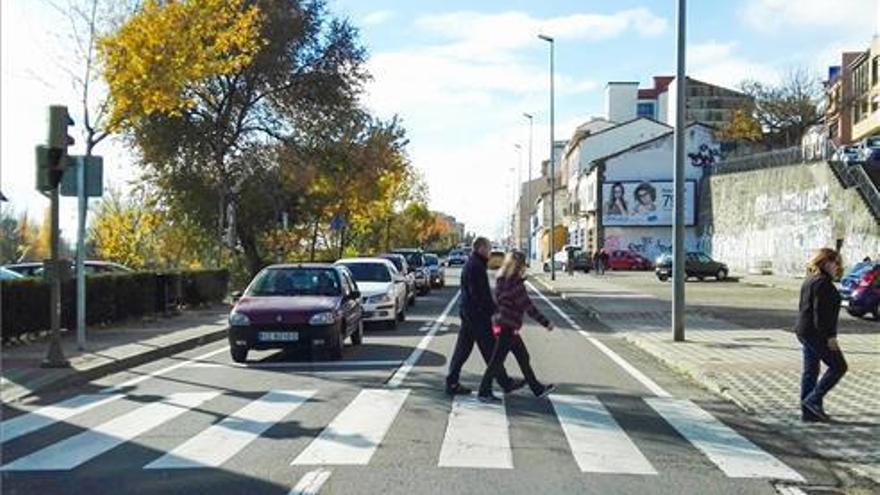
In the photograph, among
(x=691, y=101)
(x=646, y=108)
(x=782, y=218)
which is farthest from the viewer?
(x=646, y=108)

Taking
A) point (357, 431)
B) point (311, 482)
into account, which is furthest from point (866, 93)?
point (311, 482)

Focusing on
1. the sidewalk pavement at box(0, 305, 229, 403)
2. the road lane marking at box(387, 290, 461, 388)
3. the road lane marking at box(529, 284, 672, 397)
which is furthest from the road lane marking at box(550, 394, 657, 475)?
the sidewalk pavement at box(0, 305, 229, 403)

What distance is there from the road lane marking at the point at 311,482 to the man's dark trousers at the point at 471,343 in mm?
4168

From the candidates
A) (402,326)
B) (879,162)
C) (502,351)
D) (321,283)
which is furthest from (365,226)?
(502,351)

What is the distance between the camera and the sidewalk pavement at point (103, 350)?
12604mm

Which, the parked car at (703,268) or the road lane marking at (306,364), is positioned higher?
the parked car at (703,268)

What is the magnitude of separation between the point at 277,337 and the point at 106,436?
19.3ft

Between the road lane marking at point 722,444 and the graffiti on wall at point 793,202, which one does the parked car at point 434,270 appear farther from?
the road lane marking at point 722,444

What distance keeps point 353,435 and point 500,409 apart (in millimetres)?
2138

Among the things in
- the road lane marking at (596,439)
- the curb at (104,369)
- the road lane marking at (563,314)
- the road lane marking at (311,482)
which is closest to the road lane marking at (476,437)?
the road lane marking at (596,439)

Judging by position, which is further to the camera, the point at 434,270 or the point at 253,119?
the point at 434,270

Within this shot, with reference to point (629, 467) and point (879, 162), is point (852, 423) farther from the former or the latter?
point (879, 162)

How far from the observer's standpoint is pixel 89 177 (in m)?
15.8

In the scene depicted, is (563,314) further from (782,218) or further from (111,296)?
(782,218)
